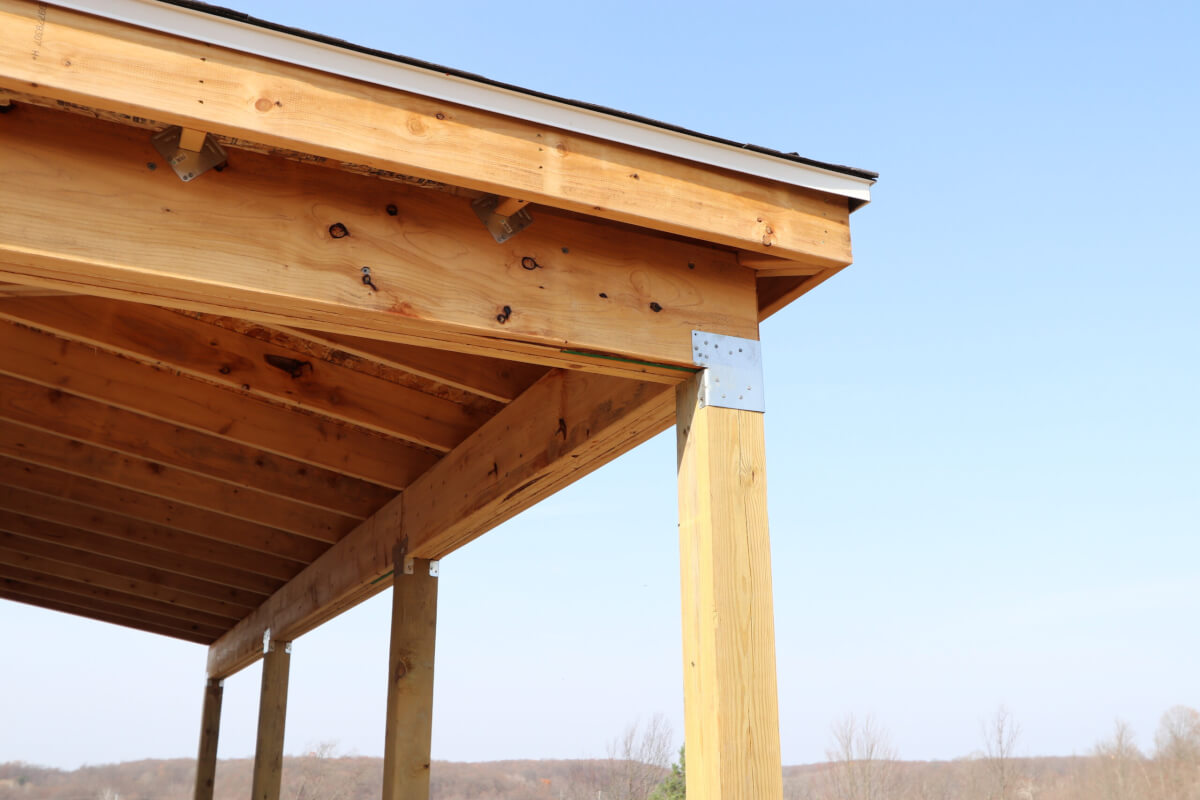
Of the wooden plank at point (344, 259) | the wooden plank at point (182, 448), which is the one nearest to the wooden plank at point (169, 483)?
the wooden plank at point (182, 448)

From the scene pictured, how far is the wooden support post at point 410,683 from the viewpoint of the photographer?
4293 millimetres

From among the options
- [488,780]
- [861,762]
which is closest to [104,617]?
[488,780]

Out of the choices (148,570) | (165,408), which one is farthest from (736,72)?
(165,408)

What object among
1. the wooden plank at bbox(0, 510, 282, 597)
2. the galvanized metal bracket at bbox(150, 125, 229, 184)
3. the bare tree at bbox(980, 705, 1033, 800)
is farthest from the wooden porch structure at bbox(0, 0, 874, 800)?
the bare tree at bbox(980, 705, 1033, 800)

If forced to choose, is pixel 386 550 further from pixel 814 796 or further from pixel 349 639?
pixel 814 796

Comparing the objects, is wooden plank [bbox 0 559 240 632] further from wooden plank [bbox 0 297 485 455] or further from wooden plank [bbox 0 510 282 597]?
wooden plank [bbox 0 297 485 455]

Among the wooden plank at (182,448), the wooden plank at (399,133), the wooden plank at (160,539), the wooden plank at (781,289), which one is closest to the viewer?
the wooden plank at (399,133)

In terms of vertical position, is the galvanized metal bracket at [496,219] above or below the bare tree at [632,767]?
above

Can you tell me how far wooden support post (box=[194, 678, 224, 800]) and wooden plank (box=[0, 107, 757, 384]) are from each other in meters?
6.47

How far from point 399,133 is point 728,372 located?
1046 mm

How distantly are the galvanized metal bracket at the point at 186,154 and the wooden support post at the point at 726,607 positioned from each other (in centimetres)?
129

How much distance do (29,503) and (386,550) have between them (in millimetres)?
2232

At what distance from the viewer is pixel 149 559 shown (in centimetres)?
627

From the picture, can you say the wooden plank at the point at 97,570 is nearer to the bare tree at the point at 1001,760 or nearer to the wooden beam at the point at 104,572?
the wooden beam at the point at 104,572
